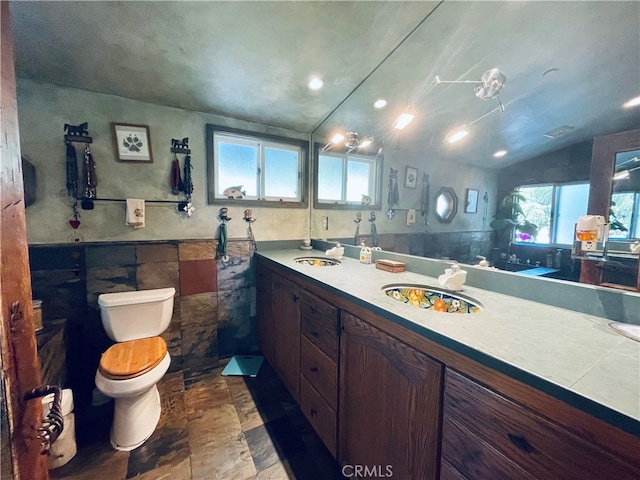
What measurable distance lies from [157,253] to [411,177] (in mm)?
1960

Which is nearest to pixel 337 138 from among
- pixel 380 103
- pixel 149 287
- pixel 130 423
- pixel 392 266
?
pixel 380 103

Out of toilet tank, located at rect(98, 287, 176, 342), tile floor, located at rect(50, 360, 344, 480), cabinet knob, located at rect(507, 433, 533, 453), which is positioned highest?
cabinet knob, located at rect(507, 433, 533, 453)

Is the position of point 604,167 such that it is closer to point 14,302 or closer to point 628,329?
point 628,329

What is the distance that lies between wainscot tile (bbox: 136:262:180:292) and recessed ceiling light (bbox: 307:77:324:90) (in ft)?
5.72

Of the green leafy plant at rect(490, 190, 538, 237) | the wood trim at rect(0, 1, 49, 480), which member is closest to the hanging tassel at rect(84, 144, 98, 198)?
the wood trim at rect(0, 1, 49, 480)

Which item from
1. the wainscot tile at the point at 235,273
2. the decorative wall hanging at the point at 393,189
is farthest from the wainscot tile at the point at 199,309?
the decorative wall hanging at the point at 393,189

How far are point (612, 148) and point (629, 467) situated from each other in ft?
2.93

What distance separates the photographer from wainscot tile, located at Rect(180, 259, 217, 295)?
80.0 inches

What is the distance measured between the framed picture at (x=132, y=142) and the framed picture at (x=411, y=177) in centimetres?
188

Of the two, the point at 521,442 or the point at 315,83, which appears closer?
the point at 521,442

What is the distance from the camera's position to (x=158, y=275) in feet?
6.37

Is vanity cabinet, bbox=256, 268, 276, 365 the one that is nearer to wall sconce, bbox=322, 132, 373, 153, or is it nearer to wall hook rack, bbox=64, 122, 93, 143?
wall sconce, bbox=322, 132, 373, 153

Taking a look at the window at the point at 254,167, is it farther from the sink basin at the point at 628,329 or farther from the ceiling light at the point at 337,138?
the sink basin at the point at 628,329

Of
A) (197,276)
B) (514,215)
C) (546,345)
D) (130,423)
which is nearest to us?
(546,345)
